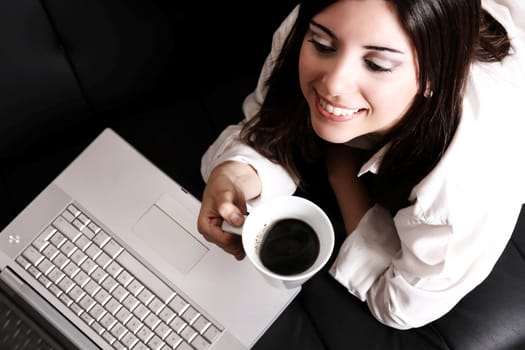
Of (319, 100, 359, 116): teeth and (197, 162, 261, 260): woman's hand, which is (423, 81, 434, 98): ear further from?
(197, 162, 261, 260): woman's hand

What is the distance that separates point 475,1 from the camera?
698mm

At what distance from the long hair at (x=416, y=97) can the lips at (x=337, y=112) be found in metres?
0.09

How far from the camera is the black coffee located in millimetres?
726

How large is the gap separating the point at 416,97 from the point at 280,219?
0.24m

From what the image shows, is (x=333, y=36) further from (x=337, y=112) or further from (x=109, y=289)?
(x=109, y=289)

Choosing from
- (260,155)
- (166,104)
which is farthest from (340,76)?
(166,104)

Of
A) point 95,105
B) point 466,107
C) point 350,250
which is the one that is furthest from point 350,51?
point 95,105

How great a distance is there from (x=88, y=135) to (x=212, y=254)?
0.39 metres

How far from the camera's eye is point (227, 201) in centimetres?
82

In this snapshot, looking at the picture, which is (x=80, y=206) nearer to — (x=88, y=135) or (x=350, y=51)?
(x=88, y=135)

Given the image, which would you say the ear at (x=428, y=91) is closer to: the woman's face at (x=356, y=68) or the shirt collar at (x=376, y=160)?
the woman's face at (x=356, y=68)

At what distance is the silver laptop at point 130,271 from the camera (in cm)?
92

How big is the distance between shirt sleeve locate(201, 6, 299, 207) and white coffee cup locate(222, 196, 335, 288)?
251mm

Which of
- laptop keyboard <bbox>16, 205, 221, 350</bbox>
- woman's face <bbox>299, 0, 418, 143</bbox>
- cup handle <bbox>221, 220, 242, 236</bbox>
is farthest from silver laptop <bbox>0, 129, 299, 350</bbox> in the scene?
woman's face <bbox>299, 0, 418, 143</bbox>
